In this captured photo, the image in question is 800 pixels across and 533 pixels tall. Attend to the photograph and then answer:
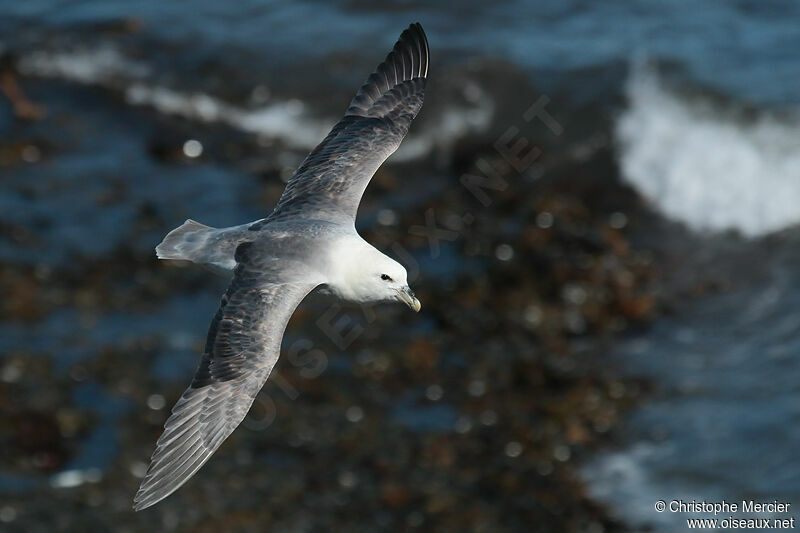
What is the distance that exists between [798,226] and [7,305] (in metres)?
9.18

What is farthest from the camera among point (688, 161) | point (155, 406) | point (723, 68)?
point (723, 68)

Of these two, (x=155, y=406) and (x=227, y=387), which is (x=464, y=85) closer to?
(x=155, y=406)

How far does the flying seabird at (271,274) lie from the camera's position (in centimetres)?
632

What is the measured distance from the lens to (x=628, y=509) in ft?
32.7

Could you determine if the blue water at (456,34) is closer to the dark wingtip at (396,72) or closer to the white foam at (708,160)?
the white foam at (708,160)

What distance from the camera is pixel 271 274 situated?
680cm

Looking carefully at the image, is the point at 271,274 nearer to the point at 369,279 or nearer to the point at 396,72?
the point at 369,279

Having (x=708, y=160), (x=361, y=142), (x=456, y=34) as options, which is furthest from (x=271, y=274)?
(x=456, y=34)

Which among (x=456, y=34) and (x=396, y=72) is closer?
(x=396, y=72)

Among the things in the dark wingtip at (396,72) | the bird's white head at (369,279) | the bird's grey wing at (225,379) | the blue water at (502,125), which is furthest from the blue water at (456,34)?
the bird's grey wing at (225,379)

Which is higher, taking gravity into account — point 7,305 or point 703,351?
point 7,305

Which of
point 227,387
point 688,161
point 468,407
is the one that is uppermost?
point 227,387

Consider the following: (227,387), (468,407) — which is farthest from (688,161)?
(227,387)

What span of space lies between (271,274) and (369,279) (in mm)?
612
